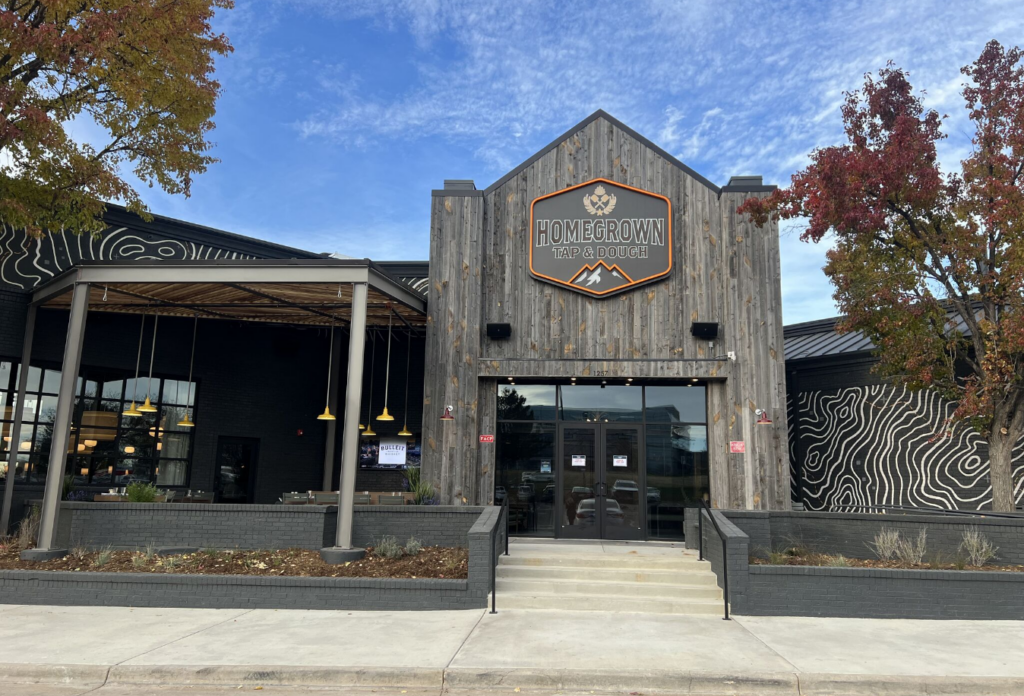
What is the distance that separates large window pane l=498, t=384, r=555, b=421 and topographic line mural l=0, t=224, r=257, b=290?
23.3 feet

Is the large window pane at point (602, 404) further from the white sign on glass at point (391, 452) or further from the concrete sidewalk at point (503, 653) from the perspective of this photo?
the concrete sidewalk at point (503, 653)

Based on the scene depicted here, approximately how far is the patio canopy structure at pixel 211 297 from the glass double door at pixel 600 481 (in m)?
4.34

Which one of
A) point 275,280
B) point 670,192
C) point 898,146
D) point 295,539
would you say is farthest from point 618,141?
point 295,539

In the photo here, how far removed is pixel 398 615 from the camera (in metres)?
9.27

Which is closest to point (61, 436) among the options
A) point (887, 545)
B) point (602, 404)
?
point (602, 404)

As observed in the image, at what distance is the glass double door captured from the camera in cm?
1448

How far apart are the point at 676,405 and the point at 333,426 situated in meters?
8.00

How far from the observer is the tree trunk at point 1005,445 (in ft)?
39.2

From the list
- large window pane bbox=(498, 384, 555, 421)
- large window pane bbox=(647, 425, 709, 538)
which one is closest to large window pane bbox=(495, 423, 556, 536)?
large window pane bbox=(498, 384, 555, 421)

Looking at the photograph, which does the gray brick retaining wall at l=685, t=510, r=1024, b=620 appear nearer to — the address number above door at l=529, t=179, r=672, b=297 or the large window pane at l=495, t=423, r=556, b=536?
the large window pane at l=495, t=423, r=556, b=536

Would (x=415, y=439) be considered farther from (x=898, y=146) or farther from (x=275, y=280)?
(x=898, y=146)

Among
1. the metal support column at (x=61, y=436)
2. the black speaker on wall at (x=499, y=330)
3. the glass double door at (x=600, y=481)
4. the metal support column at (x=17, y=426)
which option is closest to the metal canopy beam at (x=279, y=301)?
the metal support column at (x=61, y=436)

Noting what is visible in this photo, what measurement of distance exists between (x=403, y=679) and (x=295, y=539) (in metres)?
5.33

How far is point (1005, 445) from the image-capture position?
12023 millimetres
